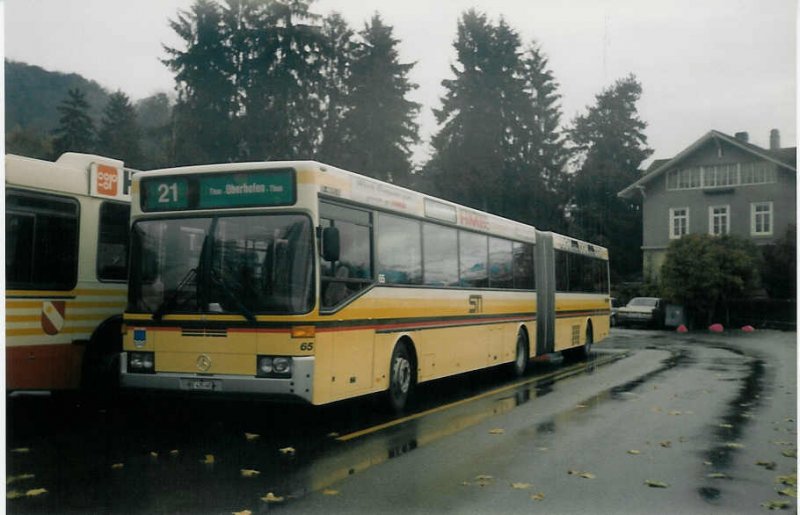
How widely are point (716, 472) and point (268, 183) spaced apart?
5048 millimetres

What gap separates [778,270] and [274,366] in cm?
761

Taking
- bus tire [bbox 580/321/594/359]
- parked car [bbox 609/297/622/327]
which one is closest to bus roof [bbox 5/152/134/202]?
bus tire [bbox 580/321/594/359]

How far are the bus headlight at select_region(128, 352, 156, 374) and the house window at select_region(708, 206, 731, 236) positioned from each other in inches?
509

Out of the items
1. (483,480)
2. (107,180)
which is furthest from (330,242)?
(107,180)

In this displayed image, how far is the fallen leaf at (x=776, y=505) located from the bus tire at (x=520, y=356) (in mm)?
9091

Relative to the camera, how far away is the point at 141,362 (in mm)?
9062

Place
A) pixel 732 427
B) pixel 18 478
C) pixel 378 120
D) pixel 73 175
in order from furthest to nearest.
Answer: pixel 378 120
pixel 73 175
pixel 732 427
pixel 18 478

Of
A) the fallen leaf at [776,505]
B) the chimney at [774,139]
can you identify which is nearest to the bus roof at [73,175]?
the chimney at [774,139]

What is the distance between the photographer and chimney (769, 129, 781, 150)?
30.0 feet

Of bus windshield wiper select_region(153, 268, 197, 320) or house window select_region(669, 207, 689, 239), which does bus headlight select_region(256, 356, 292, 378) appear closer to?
bus windshield wiper select_region(153, 268, 197, 320)

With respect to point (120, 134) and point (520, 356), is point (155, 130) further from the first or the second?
point (520, 356)

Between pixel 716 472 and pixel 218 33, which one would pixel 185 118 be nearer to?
pixel 218 33

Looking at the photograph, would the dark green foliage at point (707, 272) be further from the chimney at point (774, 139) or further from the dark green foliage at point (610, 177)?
the chimney at point (774, 139)

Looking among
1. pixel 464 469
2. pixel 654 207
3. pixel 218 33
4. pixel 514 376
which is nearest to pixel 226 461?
pixel 464 469
